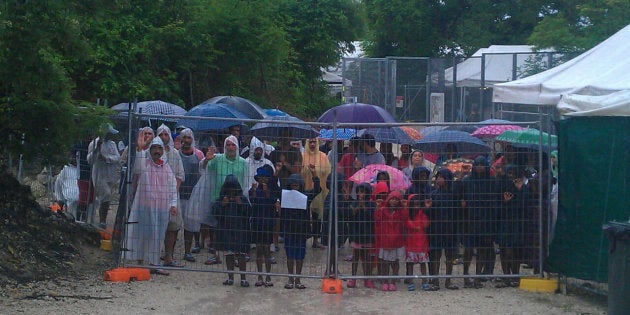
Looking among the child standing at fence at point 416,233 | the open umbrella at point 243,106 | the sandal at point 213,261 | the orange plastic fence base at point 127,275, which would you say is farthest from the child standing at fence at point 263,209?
the open umbrella at point 243,106

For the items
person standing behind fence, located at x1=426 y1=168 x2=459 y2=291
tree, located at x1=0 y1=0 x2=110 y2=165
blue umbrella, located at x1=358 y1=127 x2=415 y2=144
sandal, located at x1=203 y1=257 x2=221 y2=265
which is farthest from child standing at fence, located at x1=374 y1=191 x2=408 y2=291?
tree, located at x1=0 y1=0 x2=110 y2=165

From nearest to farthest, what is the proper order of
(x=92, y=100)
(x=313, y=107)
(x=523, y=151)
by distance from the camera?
(x=523, y=151), (x=92, y=100), (x=313, y=107)

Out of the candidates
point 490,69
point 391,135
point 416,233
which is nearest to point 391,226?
point 416,233

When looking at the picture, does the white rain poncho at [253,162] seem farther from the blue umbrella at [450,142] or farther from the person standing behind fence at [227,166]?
the blue umbrella at [450,142]

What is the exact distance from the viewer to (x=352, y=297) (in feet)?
32.5

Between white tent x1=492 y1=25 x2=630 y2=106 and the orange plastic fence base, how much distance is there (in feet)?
17.8

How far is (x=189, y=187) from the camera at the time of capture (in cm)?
1088

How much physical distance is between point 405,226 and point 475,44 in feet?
109

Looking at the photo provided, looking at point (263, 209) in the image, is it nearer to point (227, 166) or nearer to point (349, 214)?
point (227, 166)

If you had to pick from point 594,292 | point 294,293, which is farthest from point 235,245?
point 594,292

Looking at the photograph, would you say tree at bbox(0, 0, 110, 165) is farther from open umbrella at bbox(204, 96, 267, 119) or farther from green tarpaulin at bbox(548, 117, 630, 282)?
green tarpaulin at bbox(548, 117, 630, 282)

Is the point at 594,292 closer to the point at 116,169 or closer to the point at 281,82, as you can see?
the point at 116,169

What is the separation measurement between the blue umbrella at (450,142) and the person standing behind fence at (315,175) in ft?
5.33

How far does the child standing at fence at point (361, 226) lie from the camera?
10.1 m
